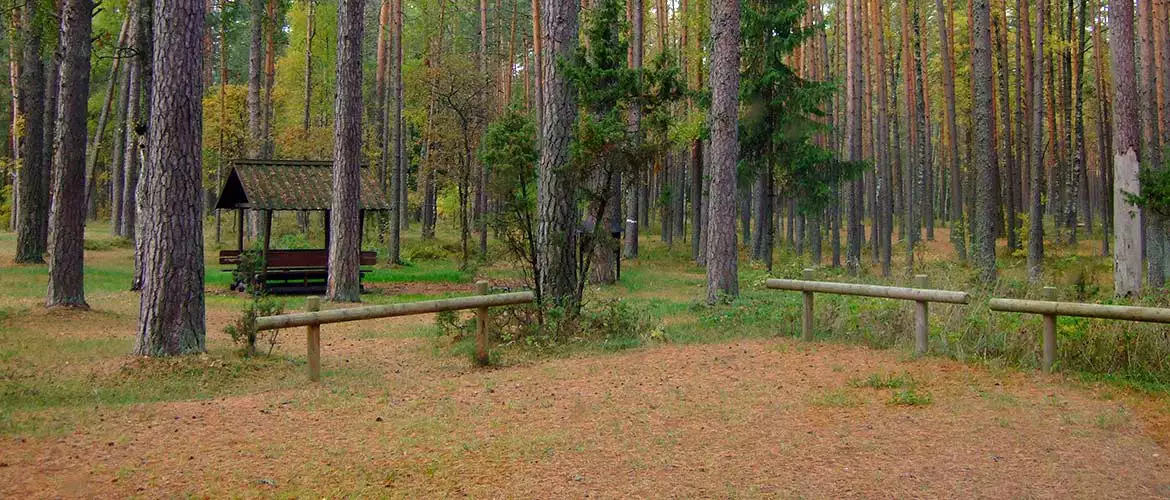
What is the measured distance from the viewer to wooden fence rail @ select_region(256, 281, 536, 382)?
8.57m

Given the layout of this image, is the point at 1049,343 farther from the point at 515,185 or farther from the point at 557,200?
the point at 515,185

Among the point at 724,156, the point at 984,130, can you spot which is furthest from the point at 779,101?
the point at 724,156

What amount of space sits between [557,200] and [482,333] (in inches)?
110

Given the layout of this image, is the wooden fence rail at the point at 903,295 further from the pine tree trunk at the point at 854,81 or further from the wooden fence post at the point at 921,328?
the pine tree trunk at the point at 854,81

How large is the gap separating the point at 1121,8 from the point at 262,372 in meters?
14.8

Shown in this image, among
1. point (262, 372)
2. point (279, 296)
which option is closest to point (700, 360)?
point (262, 372)

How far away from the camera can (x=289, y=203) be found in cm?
1939

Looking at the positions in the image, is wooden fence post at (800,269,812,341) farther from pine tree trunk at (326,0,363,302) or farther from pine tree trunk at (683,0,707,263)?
pine tree trunk at (683,0,707,263)

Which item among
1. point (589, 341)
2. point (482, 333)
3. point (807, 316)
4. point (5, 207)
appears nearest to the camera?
point (482, 333)

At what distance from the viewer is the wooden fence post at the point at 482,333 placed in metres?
9.83

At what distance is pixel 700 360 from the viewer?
10031mm

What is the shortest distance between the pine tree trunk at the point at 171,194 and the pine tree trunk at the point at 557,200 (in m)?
4.53

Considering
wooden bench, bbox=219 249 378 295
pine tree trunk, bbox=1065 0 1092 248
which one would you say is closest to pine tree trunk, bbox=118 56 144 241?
wooden bench, bbox=219 249 378 295

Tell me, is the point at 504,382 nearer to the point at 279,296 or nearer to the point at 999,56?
the point at 279,296
